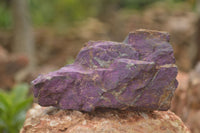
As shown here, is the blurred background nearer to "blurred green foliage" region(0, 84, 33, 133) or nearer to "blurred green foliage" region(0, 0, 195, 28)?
"blurred green foliage" region(0, 0, 195, 28)

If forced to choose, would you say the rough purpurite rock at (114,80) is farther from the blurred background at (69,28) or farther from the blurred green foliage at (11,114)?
the blurred background at (69,28)

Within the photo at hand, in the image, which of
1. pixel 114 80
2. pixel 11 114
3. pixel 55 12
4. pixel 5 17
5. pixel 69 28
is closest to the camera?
pixel 114 80

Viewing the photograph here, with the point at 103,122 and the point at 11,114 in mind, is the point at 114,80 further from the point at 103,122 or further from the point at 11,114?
the point at 11,114

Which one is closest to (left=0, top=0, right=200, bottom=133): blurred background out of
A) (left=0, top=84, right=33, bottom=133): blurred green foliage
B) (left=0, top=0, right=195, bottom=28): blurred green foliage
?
(left=0, top=0, right=195, bottom=28): blurred green foliage

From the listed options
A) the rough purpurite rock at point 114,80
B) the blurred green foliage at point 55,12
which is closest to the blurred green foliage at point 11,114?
the rough purpurite rock at point 114,80

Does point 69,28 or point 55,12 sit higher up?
point 55,12

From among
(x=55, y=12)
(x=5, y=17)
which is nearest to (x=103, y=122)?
(x=55, y=12)
